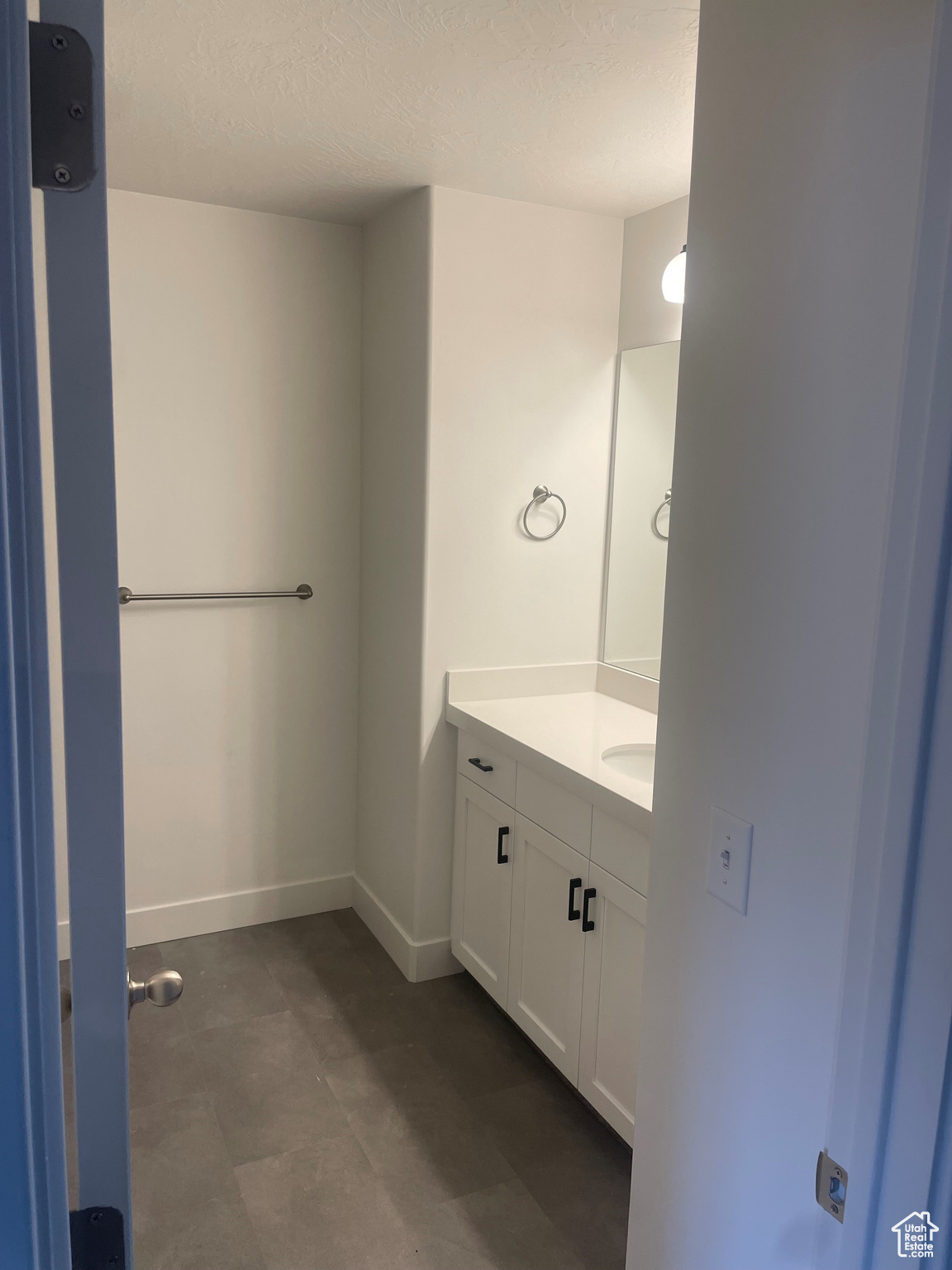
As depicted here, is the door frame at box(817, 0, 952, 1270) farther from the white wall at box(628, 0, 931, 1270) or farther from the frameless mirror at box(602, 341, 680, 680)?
the frameless mirror at box(602, 341, 680, 680)

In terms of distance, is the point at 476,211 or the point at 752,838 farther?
the point at 476,211

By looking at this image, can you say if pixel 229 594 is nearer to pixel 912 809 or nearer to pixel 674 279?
pixel 674 279

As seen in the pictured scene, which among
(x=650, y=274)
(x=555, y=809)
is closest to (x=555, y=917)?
(x=555, y=809)

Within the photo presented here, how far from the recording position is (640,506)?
2.68 meters

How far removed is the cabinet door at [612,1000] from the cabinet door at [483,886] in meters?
0.40

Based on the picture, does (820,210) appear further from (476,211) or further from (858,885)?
(476,211)

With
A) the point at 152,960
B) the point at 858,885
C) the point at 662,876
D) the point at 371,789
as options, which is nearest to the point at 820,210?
the point at 858,885

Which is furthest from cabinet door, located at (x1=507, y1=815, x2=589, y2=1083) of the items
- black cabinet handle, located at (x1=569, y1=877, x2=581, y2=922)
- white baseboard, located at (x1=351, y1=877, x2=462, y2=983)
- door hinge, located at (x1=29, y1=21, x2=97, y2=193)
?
door hinge, located at (x1=29, y1=21, x2=97, y2=193)

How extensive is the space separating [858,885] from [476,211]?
7.21ft

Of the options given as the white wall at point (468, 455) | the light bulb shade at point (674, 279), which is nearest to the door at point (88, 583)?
the light bulb shade at point (674, 279)

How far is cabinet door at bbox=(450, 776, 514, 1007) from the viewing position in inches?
95.8

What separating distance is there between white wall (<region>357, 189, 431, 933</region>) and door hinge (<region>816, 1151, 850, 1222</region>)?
6.16 feet

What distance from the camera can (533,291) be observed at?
2561mm

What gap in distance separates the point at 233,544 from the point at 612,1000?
174 centimetres
